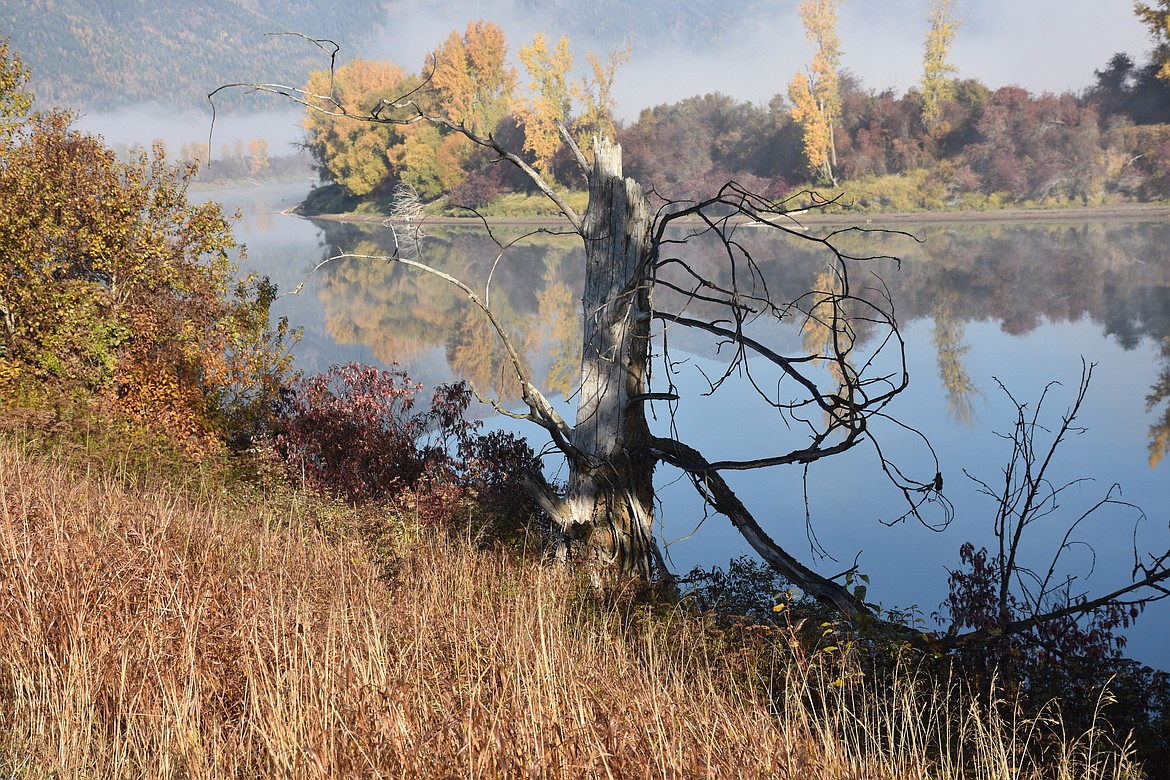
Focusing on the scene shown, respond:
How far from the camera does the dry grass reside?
9.10ft

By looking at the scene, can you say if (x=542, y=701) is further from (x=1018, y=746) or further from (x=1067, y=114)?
(x=1067, y=114)

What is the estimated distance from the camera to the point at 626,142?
174 feet

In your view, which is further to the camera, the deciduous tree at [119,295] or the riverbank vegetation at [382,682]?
the deciduous tree at [119,295]

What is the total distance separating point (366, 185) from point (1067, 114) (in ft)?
119

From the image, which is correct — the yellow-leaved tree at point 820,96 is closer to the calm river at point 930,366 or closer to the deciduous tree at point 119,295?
the calm river at point 930,366

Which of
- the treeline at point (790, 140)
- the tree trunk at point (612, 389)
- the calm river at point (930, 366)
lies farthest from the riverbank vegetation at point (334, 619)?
the treeline at point (790, 140)

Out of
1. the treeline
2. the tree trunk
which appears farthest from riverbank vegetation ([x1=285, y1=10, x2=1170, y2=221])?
the tree trunk

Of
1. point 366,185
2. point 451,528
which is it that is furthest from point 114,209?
point 366,185

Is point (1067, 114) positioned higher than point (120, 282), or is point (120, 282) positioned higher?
point (1067, 114)

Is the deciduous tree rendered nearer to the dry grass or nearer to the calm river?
the calm river

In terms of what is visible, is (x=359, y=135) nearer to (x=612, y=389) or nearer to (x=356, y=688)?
(x=612, y=389)

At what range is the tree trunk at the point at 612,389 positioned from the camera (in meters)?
5.77

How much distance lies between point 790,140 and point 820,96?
2.79 meters

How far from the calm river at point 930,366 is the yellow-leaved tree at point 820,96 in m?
5.87
